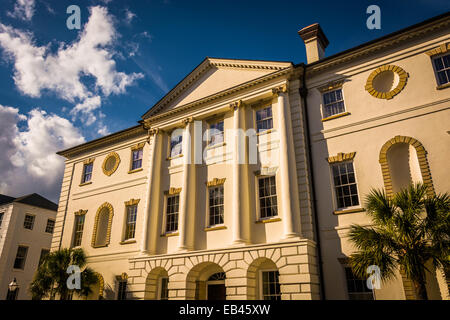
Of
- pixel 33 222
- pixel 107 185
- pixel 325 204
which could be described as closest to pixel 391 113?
pixel 325 204

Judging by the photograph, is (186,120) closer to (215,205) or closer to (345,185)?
(215,205)

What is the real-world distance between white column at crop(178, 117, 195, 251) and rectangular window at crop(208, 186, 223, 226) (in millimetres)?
1010

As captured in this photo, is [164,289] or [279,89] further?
[164,289]

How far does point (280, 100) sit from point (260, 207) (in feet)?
18.3

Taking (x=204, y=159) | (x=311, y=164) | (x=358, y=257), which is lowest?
(x=358, y=257)

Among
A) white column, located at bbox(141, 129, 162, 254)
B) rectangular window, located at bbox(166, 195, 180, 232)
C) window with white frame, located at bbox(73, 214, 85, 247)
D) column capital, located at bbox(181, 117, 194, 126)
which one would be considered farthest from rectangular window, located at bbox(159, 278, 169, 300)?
column capital, located at bbox(181, 117, 194, 126)

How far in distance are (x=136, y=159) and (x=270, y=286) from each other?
42.7 feet

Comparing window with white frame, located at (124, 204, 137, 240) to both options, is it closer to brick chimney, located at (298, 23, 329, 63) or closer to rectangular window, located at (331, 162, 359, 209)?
rectangular window, located at (331, 162, 359, 209)

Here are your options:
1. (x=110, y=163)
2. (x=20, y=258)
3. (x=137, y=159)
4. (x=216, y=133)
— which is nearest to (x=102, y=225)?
(x=110, y=163)

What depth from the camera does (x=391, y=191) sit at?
14383 millimetres

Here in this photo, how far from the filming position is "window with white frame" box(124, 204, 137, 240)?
72.2 ft

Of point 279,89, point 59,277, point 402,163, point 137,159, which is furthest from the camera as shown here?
point 137,159

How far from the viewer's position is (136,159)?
2417cm
